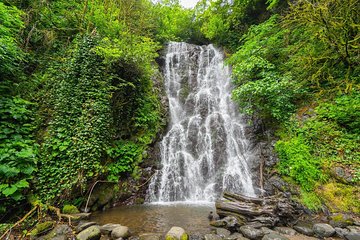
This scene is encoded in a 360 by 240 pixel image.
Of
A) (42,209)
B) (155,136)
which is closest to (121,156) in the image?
(155,136)

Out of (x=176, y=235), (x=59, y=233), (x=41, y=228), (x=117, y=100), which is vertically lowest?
(x=176, y=235)

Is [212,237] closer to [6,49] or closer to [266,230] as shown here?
[266,230]

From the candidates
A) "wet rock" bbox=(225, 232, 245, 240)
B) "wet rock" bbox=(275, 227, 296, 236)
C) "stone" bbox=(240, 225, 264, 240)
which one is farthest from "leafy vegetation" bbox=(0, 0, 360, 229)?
"wet rock" bbox=(225, 232, 245, 240)

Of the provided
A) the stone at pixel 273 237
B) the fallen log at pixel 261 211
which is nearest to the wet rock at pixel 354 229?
the fallen log at pixel 261 211

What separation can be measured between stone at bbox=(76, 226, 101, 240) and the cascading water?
3.13m

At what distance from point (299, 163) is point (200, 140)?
4175mm

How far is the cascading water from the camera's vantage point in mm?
6883

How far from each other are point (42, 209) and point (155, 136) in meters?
4.60

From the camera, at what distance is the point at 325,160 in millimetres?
5406

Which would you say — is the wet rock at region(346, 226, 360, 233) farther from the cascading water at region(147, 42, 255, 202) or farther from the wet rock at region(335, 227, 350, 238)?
the cascading water at region(147, 42, 255, 202)

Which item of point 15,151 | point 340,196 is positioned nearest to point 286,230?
point 340,196

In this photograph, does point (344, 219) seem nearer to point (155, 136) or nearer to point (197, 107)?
point (155, 136)

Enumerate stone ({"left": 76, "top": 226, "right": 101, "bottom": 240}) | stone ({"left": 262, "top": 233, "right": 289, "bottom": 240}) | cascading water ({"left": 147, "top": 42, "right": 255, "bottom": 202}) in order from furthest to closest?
cascading water ({"left": 147, "top": 42, "right": 255, "bottom": 202}) → stone ({"left": 262, "top": 233, "right": 289, "bottom": 240}) → stone ({"left": 76, "top": 226, "right": 101, "bottom": 240})

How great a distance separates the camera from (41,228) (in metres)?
3.70
